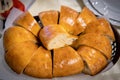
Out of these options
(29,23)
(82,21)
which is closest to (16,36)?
Answer: (29,23)

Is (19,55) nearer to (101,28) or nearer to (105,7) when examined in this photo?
(101,28)

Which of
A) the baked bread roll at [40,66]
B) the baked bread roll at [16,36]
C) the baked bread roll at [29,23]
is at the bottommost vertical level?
the baked bread roll at [40,66]

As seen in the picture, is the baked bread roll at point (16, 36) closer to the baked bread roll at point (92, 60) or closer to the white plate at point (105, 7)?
the baked bread roll at point (92, 60)

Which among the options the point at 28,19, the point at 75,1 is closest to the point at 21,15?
the point at 28,19

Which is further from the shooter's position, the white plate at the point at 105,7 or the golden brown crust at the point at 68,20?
the white plate at the point at 105,7

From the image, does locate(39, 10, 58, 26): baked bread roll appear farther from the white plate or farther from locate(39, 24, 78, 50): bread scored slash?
the white plate

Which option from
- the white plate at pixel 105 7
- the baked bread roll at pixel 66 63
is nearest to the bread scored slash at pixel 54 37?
the baked bread roll at pixel 66 63
